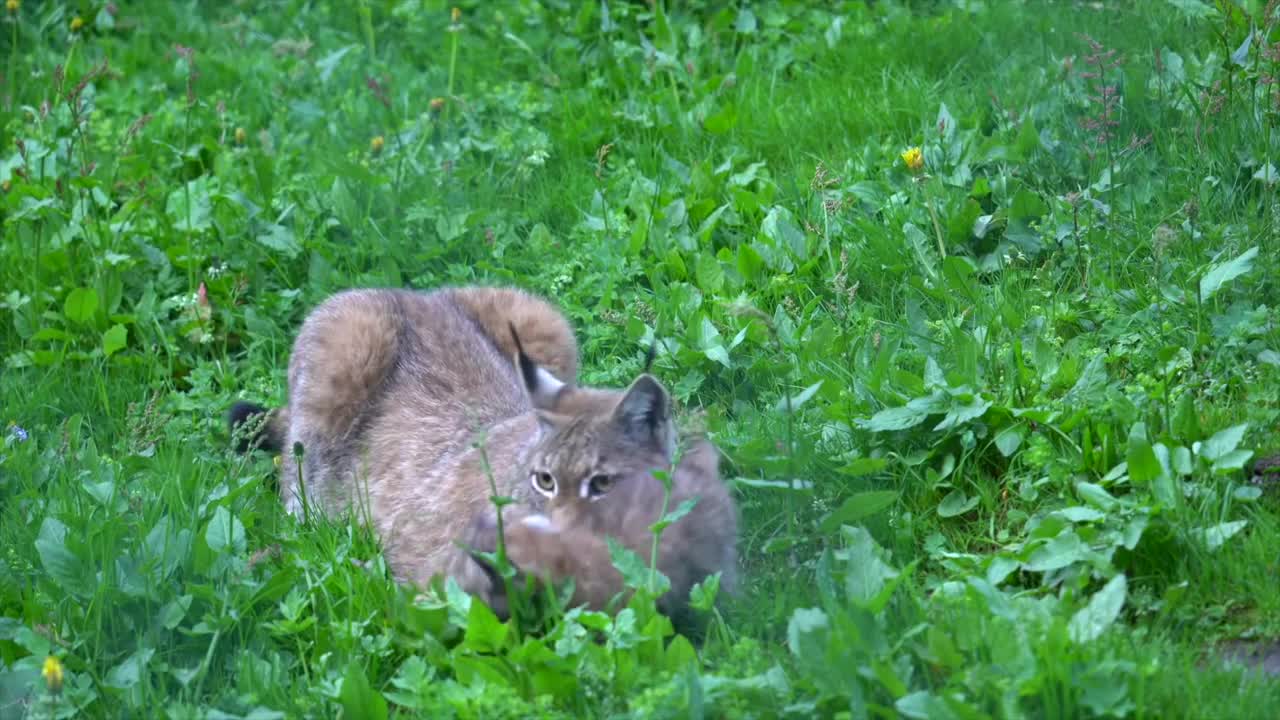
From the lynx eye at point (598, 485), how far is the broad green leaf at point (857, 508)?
602mm

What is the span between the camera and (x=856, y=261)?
5523 mm

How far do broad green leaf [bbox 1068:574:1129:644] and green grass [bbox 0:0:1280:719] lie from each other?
0.6 inches

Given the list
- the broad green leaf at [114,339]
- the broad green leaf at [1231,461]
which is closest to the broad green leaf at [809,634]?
the broad green leaf at [1231,461]

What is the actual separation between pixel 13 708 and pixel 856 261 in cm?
331

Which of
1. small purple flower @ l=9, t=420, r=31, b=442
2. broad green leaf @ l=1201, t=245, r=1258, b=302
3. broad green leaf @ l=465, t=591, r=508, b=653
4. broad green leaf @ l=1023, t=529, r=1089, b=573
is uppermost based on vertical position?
broad green leaf @ l=1201, t=245, r=1258, b=302

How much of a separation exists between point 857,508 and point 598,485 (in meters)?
0.72

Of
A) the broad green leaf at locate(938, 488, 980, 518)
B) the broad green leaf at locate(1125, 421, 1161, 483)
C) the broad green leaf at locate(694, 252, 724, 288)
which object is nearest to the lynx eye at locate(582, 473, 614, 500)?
the broad green leaf at locate(938, 488, 980, 518)

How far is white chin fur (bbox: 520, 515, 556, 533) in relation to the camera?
12.4ft

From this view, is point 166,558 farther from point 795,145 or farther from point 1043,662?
point 795,145

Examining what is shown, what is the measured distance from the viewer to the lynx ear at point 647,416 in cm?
391

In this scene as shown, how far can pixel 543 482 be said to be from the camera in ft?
13.2

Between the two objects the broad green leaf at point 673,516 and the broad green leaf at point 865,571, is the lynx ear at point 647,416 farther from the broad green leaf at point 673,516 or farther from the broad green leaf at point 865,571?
the broad green leaf at point 865,571

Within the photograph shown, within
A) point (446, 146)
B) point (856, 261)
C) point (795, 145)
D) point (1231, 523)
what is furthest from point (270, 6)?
point (1231, 523)

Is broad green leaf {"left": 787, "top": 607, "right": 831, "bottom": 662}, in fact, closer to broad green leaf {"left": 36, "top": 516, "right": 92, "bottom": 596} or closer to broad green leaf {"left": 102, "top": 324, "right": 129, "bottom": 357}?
broad green leaf {"left": 36, "top": 516, "right": 92, "bottom": 596}
